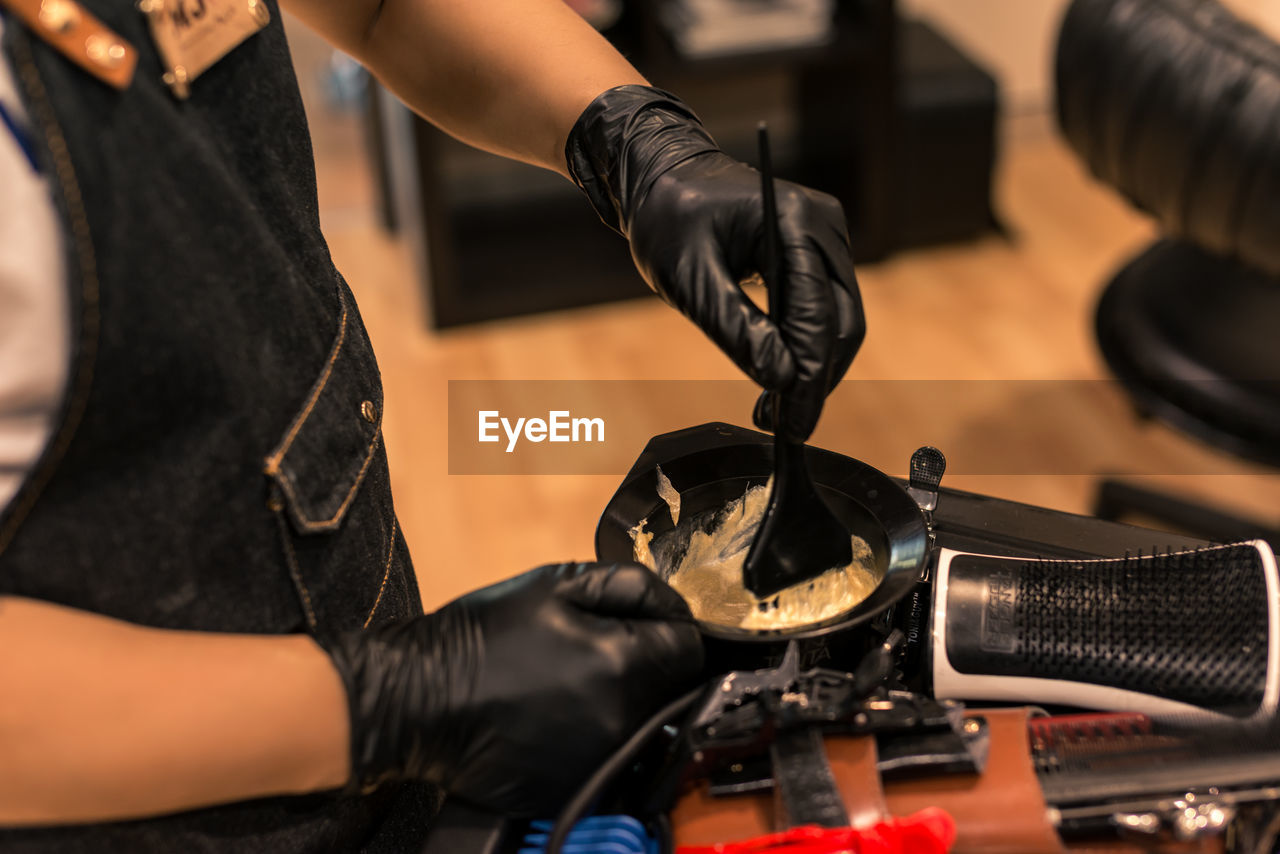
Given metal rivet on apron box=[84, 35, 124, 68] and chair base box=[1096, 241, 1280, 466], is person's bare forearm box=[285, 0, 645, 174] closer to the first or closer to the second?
metal rivet on apron box=[84, 35, 124, 68]

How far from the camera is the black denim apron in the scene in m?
0.62

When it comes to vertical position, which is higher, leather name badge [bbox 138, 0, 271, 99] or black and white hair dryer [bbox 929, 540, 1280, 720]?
leather name badge [bbox 138, 0, 271, 99]

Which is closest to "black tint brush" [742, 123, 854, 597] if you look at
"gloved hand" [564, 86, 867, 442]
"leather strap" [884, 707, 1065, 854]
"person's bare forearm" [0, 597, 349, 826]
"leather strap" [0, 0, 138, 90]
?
"gloved hand" [564, 86, 867, 442]

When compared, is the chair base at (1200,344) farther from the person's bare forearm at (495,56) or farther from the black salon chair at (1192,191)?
the person's bare forearm at (495,56)

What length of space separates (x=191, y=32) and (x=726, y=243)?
14.6 inches

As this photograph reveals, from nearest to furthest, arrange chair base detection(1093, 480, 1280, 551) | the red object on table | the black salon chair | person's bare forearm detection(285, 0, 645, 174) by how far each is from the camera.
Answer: the red object on table
person's bare forearm detection(285, 0, 645, 174)
the black salon chair
chair base detection(1093, 480, 1280, 551)

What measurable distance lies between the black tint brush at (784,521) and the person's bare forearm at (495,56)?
0.28 metres

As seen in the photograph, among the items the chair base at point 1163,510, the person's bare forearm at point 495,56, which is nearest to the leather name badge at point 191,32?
the person's bare forearm at point 495,56

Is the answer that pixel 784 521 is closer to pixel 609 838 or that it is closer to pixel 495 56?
pixel 609 838

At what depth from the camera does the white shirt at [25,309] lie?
60cm

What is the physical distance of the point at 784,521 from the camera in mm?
750

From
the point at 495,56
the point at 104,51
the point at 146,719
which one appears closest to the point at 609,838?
the point at 146,719

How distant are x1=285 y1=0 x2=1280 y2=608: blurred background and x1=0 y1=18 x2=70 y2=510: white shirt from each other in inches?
56.6

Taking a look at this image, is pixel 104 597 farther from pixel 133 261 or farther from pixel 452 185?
pixel 452 185
